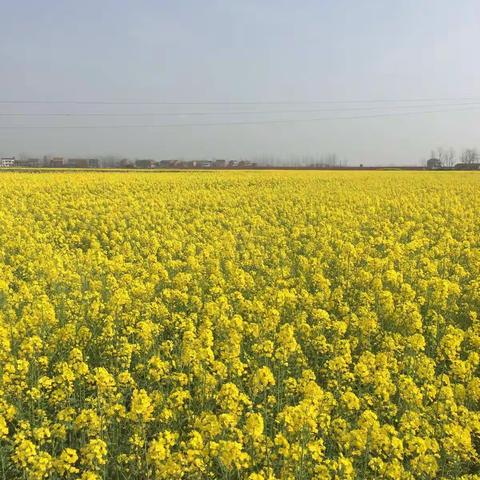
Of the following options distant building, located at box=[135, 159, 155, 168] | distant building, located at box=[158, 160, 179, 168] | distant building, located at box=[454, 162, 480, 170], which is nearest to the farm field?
distant building, located at box=[454, 162, 480, 170]

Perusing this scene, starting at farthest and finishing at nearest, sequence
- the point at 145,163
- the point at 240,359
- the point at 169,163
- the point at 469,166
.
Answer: the point at 169,163, the point at 145,163, the point at 469,166, the point at 240,359

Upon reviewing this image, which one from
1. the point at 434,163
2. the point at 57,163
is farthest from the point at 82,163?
the point at 434,163

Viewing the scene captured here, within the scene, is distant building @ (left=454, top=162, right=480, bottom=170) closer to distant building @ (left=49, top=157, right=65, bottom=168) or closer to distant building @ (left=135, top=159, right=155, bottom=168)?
distant building @ (left=135, top=159, right=155, bottom=168)

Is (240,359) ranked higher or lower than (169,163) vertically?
lower

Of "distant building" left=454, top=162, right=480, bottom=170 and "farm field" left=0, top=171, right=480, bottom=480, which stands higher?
"distant building" left=454, top=162, right=480, bottom=170

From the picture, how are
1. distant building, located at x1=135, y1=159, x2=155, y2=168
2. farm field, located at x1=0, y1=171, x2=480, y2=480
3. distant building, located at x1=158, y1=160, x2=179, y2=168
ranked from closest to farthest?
farm field, located at x1=0, y1=171, x2=480, y2=480 < distant building, located at x1=135, y1=159, x2=155, y2=168 < distant building, located at x1=158, y1=160, x2=179, y2=168

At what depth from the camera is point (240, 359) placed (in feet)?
17.0

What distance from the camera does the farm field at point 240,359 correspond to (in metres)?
3.32

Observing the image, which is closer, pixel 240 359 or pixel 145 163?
pixel 240 359

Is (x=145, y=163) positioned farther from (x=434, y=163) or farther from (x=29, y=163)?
(x=434, y=163)

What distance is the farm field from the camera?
332cm

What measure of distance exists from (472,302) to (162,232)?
24.6ft

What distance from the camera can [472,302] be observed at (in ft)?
23.5

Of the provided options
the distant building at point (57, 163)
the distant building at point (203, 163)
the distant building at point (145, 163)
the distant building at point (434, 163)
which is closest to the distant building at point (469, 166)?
the distant building at point (434, 163)
